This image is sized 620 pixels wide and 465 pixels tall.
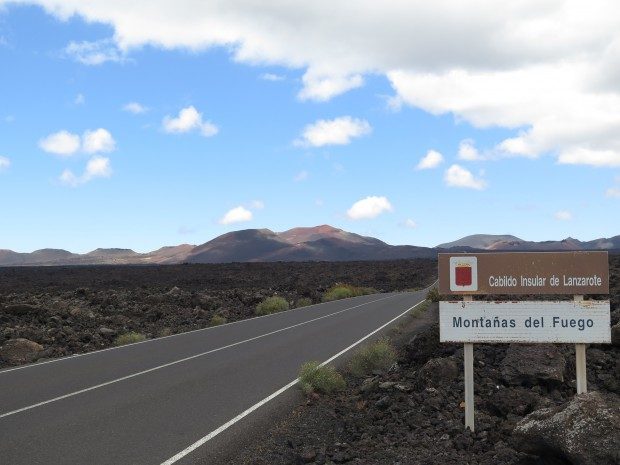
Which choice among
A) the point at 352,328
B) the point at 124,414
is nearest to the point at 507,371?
the point at 124,414

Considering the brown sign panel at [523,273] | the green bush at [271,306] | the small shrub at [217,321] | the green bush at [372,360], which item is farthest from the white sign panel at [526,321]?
the green bush at [271,306]

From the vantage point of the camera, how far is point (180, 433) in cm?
810

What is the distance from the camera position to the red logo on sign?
770cm

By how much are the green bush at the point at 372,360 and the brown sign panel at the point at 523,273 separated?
5016 millimetres

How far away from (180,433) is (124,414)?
147cm

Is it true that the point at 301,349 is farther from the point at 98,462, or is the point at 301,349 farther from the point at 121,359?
the point at 98,462

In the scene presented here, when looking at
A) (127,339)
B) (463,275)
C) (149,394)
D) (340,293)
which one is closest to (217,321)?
(127,339)

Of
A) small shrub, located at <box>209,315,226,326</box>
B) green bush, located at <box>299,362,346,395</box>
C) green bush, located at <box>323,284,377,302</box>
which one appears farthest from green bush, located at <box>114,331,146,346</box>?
green bush, located at <box>323,284,377,302</box>

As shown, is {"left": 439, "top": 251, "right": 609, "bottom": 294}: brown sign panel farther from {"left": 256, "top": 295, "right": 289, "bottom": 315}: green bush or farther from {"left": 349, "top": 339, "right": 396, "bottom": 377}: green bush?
{"left": 256, "top": 295, "right": 289, "bottom": 315}: green bush

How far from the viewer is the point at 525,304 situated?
7.52 m

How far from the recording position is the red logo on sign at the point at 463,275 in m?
7.70

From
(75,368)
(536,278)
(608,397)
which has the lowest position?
(75,368)

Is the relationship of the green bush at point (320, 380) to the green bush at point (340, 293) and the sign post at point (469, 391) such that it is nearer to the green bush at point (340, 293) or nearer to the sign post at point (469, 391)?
the sign post at point (469, 391)

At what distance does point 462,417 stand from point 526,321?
152cm
